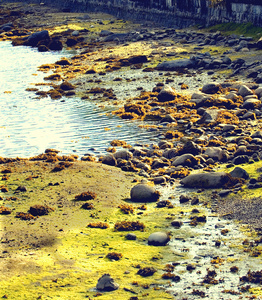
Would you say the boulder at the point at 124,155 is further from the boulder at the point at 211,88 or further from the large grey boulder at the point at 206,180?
the boulder at the point at 211,88

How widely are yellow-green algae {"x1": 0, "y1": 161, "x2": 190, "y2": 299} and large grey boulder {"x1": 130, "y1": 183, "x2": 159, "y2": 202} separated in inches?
14.3

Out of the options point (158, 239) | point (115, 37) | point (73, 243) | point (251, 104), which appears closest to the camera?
point (158, 239)

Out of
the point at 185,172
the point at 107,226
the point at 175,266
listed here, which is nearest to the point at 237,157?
the point at 185,172

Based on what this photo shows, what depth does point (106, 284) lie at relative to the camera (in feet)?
53.0

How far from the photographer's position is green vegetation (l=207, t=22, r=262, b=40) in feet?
173

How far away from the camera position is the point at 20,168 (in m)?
27.3

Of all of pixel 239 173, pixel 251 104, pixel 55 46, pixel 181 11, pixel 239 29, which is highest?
pixel 181 11

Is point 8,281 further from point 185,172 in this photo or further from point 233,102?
point 233,102

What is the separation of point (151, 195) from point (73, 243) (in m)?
5.08

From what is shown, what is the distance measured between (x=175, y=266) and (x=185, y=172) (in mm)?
8973

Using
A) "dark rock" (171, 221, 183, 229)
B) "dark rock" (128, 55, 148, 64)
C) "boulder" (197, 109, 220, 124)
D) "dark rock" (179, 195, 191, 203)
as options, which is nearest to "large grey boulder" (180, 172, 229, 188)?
"dark rock" (179, 195, 191, 203)

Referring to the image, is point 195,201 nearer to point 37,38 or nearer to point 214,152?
point 214,152

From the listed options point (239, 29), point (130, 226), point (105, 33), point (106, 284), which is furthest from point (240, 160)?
point (105, 33)

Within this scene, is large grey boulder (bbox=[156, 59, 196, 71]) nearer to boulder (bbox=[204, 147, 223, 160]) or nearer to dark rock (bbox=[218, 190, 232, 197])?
boulder (bbox=[204, 147, 223, 160])
